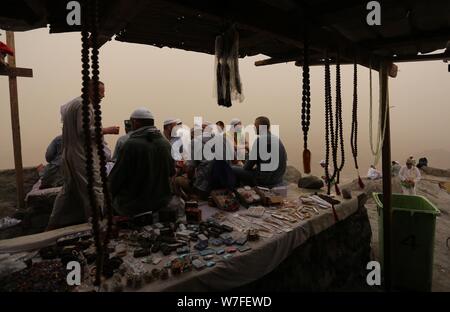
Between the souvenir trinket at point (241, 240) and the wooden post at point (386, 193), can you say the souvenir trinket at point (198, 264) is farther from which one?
the wooden post at point (386, 193)

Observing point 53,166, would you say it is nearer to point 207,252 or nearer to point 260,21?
point 207,252

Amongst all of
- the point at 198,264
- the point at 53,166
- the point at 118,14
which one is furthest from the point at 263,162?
the point at 53,166

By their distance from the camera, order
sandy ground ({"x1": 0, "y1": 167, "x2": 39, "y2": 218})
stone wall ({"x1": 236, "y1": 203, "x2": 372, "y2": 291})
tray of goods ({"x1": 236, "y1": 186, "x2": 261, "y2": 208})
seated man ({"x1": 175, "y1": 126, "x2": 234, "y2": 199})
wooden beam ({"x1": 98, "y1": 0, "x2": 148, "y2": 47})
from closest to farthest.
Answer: wooden beam ({"x1": 98, "y1": 0, "x2": 148, "y2": 47})
stone wall ({"x1": 236, "y1": 203, "x2": 372, "y2": 291})
tray of goods ({"x1": 236, "y1": 186, "x2": 261, "y2": 208})
seated man ({"x1": 175, "y1": 126, "x2": 234, "y2": 199})
sandy ground ({"x1": 0, "y1": 167, "x2": 39, "y2": 218})

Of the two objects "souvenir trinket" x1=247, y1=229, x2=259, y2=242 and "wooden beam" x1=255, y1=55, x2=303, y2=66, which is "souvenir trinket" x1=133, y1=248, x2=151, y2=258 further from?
"wooden beam" x1=255, y1=55, x2=303, y2=66

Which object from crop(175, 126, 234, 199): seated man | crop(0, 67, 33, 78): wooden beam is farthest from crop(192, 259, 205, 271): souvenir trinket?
crop(0, 67, 33, 78): wooden beam

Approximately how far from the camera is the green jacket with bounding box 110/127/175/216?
10.2 feet

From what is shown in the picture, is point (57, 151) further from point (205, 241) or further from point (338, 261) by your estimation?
point (338, 261)

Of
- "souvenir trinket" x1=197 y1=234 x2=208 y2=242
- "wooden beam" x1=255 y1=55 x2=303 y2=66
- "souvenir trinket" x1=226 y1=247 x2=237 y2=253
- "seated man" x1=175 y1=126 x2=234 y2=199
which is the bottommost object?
"souvenir trinket" x1=226 y1=247 x2=237 y2=253

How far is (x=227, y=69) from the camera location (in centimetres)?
239

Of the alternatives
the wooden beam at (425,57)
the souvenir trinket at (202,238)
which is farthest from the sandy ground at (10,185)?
the wooden beam at (425,57)

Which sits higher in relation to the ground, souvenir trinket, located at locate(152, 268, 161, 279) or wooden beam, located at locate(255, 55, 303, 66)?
wooden beam, located at locate(255, 55, 303, 66)

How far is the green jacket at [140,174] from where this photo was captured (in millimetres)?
3113

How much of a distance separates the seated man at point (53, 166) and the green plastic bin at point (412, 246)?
16.7 ft
